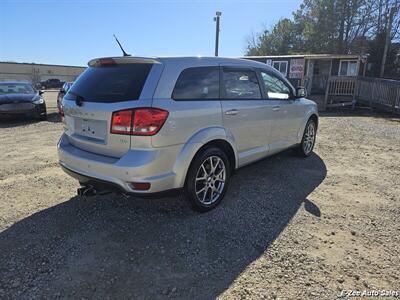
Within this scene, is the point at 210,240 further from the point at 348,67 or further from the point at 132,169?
the point at 348,67

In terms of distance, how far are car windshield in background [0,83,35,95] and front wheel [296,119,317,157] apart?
31.9ft

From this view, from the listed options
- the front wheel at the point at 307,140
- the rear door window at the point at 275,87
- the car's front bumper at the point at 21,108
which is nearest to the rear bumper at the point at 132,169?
the rear door window at the point at 275,87

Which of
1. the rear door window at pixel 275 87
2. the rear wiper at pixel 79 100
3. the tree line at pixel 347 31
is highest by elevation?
the tree line at pixel 347 31

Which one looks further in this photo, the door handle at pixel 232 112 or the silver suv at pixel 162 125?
the door handle at pixel 232 112

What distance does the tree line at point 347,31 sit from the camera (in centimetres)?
2925

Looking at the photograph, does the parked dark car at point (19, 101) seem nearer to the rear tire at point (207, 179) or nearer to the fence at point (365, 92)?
the rear tire at point (207, 179)

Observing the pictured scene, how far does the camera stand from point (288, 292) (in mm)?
2428

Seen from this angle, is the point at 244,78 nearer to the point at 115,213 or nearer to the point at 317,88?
the point at 115,213

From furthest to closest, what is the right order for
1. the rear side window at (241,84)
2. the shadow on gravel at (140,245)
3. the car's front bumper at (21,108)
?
the car's front bumper at (21,108) < the rear side window at (241,84) < the shadow on gravel at (140,245)

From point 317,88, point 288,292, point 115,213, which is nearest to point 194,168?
point 115,213

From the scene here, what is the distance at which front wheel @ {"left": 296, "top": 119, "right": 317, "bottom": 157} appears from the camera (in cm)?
582

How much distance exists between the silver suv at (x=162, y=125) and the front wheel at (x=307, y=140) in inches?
74.1

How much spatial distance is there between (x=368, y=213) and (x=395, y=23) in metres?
33.4

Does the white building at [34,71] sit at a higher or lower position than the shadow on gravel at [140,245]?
higher
